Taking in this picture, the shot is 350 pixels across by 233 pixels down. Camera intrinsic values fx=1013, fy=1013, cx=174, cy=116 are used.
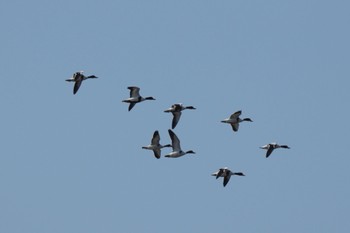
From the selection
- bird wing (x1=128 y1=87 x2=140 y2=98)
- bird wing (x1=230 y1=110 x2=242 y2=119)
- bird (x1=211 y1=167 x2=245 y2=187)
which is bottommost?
bird (x1=211 y1=167 x2=245 y2=187)

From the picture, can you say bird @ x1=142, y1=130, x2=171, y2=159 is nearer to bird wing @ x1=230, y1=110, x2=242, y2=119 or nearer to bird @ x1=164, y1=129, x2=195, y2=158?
bird @ x1=164, y1=129, x2=195, y2=158

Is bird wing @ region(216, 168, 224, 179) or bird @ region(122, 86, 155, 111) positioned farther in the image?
bird @ region(122, 86, 155, 111)

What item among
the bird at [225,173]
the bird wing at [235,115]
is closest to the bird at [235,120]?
the bird wing at [235,115]

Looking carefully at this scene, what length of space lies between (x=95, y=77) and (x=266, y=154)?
1616 centimetres

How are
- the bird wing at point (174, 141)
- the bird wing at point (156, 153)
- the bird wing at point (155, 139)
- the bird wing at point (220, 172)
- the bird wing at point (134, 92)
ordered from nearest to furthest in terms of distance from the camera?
the bird wing at point (220, 172) < the bird wing at point (174, 141) < the bird wing at point (134, 92) < the bird wing at point (156, 153) < the bird wing at point (155, 139)

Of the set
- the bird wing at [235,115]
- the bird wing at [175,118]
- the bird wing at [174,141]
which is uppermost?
the bird wing at [235,115]

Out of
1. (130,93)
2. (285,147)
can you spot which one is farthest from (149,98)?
(285,147)

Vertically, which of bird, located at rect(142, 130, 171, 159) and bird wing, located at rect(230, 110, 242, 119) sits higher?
bird wing, located at rect(230, 110, 242, 119)

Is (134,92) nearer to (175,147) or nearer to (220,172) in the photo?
(175,147)

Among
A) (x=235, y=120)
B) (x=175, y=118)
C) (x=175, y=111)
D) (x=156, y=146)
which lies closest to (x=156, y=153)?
(x=156, y=146)

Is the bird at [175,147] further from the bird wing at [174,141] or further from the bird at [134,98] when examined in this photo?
the bird at [134,98]

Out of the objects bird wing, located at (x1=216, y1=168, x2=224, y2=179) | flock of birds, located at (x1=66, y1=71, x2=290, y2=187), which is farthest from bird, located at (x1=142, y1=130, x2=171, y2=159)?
bird wing, located at (x1=216, y1=168, x2=224, y2=179)

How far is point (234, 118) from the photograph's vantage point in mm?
87688

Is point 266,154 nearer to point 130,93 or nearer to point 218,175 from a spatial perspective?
point 218,175
